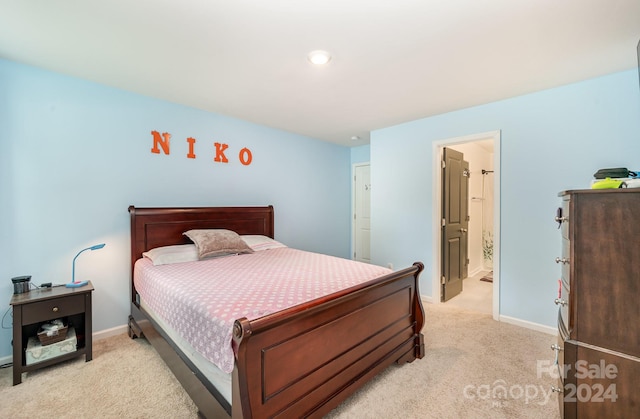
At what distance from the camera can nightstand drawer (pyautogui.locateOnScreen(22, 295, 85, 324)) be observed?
6.56ft

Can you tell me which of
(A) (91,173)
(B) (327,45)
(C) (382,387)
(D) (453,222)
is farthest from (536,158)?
(A) (91,173)

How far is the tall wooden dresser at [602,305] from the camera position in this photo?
4.07ft

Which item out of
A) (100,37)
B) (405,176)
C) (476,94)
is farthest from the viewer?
(405,176)

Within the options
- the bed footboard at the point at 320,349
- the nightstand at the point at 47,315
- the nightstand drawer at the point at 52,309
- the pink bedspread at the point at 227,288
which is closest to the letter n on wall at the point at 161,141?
the pink bedspread at the point at 227,288

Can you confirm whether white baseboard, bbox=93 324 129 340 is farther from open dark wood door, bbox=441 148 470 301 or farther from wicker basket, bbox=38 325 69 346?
open dark wood door, bbox=441 148 470 301

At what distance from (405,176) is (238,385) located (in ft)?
10.5

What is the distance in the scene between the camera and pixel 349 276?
2.10 meters

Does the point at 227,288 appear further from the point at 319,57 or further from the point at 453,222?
the point at 453,222

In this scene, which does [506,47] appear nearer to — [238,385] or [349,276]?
[349,276]

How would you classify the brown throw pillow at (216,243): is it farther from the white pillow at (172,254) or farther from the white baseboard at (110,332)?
the white baseboard at (110,332)

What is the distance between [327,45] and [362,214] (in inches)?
142

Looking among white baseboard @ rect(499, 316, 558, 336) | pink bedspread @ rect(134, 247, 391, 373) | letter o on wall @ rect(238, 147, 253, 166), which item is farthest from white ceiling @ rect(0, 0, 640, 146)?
Result: white baseboard @ rect(499, 316, 558, 336)

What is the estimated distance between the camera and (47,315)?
207 cm

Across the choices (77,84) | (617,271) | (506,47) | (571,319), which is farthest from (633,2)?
(77,84)
